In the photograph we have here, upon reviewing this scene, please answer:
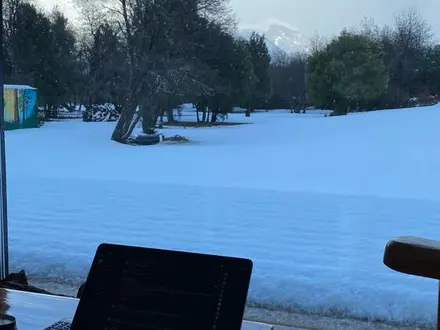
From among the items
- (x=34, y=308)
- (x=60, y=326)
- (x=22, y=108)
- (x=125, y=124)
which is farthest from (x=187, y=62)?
(x=60, y=326)

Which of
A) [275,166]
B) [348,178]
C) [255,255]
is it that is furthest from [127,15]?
[255,255]

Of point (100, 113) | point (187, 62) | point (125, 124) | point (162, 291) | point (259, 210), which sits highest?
point (187, 62)

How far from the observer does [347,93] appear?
13.5 meters

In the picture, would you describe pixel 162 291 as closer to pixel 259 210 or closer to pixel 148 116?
pixel 259 210

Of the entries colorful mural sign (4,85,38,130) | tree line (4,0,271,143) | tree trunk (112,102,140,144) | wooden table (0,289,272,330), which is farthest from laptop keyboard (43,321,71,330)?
tree trunk (112,102,140,144)

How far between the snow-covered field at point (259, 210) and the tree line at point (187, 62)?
3.76 feet

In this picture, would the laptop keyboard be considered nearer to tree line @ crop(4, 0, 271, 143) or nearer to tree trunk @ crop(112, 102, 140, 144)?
tree line @ crop(4, 0, 271, 143)

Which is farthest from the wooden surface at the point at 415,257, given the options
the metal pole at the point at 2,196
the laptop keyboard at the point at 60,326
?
the metal pole at the point at 2,196

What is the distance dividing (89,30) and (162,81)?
6.85ft

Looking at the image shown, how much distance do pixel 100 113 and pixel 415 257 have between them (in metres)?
12.0

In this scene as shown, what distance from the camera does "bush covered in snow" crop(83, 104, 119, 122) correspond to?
1184 cm

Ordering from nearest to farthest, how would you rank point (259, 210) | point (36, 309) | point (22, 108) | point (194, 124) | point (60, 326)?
point (60, 326)
point (36, 309)
point (259, 210)
point (22, 108)
point (194, 124)

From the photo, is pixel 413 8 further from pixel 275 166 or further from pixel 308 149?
pixel 308 149

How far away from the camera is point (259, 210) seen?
14.1 ft
